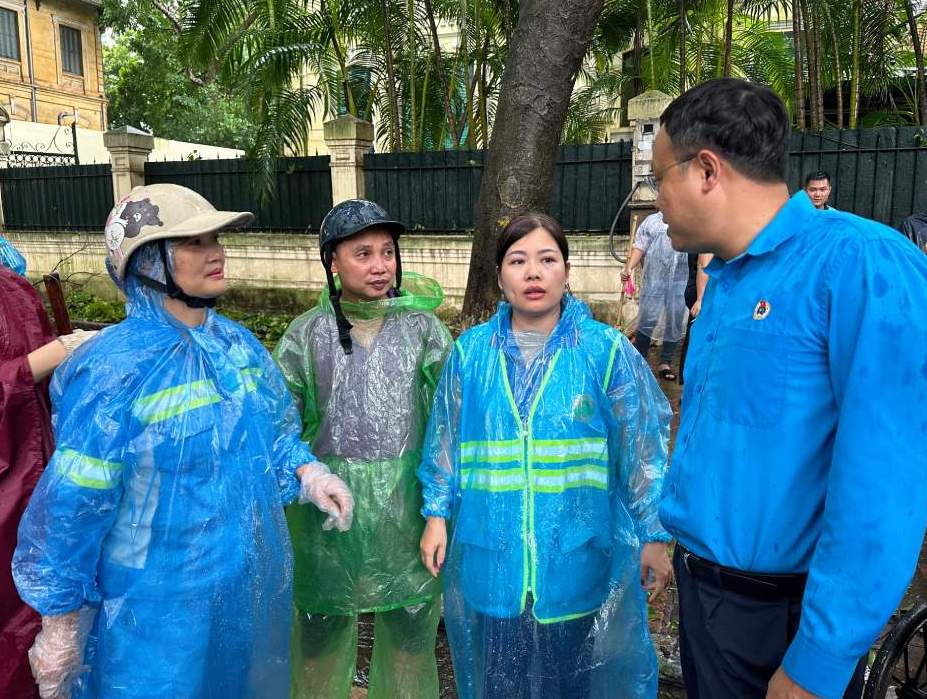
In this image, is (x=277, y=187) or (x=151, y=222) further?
(x=277, y=187)

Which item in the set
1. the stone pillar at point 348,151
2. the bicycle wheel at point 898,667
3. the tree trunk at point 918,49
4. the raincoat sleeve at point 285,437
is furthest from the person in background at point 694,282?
the tree trunk at point 918,49

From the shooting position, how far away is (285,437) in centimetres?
205

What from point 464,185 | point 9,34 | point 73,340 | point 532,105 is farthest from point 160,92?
point 73,340

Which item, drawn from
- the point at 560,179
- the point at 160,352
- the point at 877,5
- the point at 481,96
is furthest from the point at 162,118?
the point at 160,352

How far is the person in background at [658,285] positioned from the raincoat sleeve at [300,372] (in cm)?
405

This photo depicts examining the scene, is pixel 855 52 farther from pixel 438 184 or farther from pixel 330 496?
pixel 330 496

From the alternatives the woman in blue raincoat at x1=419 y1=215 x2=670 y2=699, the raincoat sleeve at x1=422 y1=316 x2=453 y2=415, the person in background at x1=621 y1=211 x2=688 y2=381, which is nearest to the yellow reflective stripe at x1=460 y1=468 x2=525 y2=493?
the woman in blue raincoat at x1=419 y1=215 x2=670 y2=699

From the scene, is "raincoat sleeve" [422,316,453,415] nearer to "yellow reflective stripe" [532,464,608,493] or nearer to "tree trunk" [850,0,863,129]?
"yellow reflective stripe" [532,464,608,493]

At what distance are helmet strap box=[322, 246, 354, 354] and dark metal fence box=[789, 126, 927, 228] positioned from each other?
21.5 ft

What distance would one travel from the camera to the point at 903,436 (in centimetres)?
107

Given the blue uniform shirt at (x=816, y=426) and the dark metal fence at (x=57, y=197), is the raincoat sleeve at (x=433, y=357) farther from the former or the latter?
the dark metal fence at (x=57, y=197)

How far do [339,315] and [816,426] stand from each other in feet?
4.76

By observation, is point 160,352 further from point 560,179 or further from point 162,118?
point 162,118

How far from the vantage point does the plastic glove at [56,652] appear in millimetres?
1654
